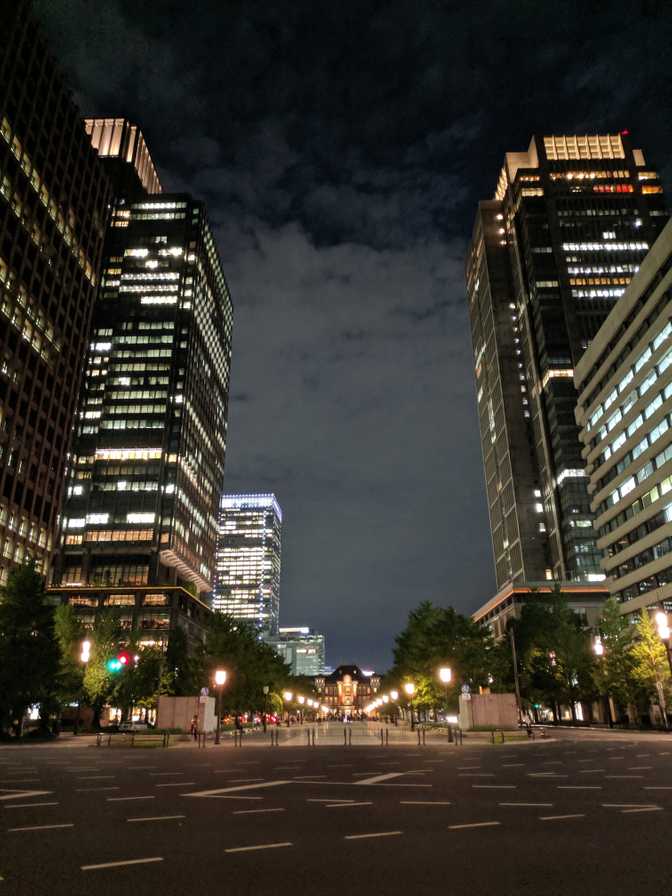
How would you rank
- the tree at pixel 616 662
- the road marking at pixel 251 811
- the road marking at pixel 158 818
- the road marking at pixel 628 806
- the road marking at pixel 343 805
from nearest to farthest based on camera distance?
the road marking at pixel 158 818 → the road marking at pixel 251 811 → the road marking at pixel 628 806 → the road marking at pixel 343 805 → the tree at pixel 616 662

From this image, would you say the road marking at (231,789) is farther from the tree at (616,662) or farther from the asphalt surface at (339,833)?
the tree at (616,662)

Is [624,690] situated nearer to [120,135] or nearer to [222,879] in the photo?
[222,879]

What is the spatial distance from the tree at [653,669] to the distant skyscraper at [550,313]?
276 ft

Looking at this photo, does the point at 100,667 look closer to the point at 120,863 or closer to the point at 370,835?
the point at 370,835

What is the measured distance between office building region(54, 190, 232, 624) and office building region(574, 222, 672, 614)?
3193 inches

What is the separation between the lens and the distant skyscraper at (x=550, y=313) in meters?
153

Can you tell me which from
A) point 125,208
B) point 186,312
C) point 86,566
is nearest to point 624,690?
point 86,566

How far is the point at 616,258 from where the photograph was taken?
6654 inches

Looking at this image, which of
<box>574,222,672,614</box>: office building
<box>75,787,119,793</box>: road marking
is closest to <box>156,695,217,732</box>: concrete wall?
<box>75,787,119,793</box>: road marking

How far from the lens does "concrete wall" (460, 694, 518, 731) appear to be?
48.8 m

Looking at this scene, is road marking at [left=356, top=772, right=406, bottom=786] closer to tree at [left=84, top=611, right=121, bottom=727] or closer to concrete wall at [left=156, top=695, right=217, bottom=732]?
concrete wall at [left=156, top=695, right=217, bottom=732]

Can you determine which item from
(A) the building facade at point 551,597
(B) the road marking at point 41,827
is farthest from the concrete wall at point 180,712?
(A) the building facade at point 551,597

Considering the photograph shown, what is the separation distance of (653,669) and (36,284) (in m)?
96.6

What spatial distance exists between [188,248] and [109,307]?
2546 centimetres
